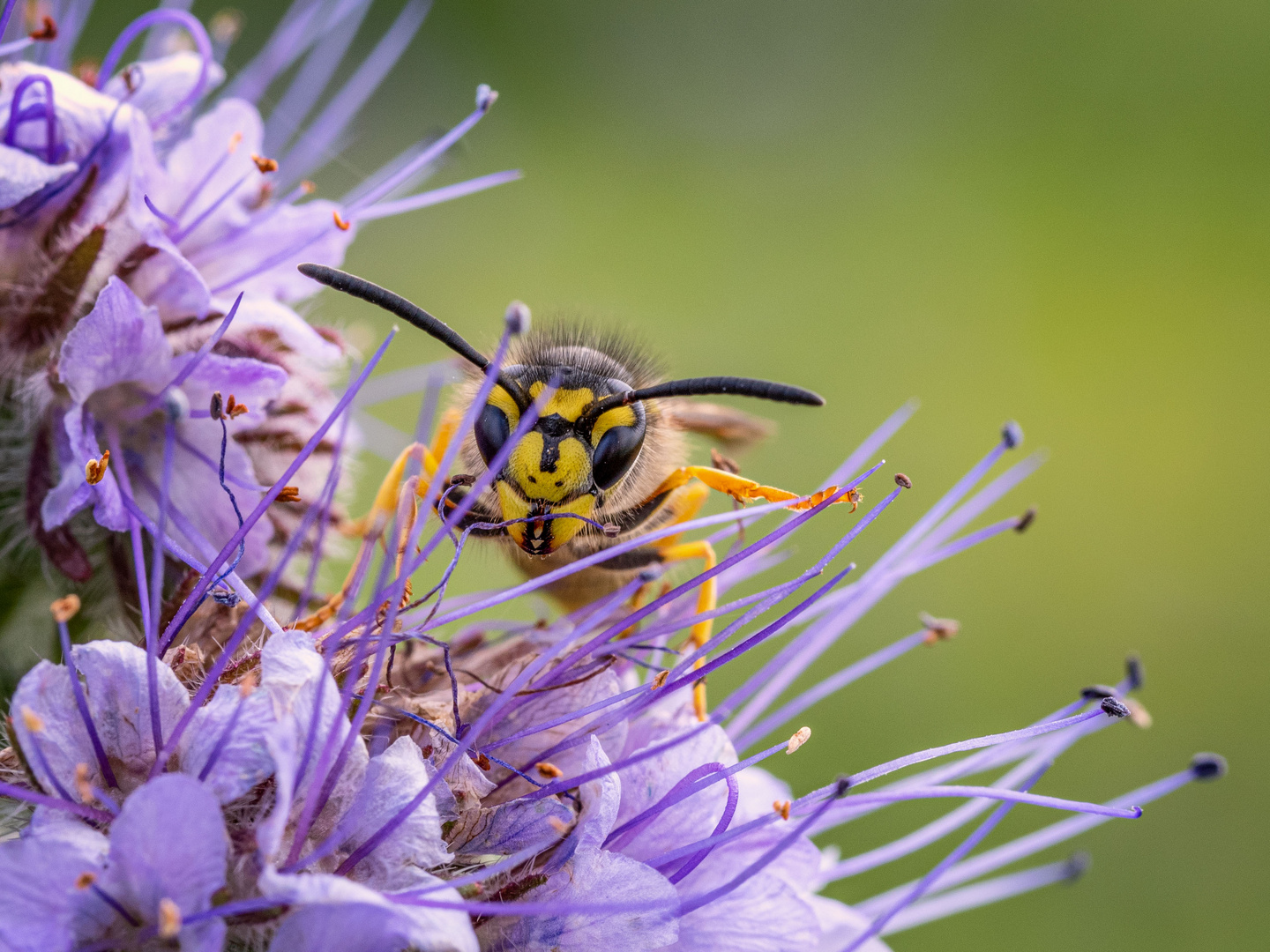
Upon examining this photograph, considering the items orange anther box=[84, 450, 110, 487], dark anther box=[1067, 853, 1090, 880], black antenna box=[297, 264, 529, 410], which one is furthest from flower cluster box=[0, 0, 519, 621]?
dark anther box=[1067, 853, 1090, 880]

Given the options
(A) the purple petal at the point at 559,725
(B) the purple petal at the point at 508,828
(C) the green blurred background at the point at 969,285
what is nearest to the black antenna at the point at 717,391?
(A) the purple petal at the point at 559,725

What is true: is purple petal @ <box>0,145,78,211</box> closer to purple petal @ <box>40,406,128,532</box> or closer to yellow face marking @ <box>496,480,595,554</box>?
purple petal @ <box>40,406,128,532</box>

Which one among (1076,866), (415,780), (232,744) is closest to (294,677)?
(232,744)

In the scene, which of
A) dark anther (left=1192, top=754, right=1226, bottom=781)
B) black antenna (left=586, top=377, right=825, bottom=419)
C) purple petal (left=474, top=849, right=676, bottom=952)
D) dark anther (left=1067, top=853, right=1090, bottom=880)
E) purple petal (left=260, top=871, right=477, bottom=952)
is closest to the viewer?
purple petal (left=260, top=871, right=477, bottom=952)

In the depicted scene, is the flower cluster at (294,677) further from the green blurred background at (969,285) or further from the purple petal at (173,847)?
the green blurred background at (969,285)

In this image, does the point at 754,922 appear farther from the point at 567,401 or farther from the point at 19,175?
the point at 19,175

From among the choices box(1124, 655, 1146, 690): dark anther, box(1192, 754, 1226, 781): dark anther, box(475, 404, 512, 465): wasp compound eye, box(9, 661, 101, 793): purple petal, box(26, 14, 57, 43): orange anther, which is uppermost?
box(1124, 655, 1146, 690): dark anther
